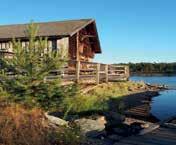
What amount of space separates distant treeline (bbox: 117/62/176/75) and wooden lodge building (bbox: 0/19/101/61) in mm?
88267

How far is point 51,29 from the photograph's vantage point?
104ft

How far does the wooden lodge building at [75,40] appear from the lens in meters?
28.3

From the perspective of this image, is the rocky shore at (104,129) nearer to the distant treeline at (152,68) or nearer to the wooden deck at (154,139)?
the wooden deck at (154,139)

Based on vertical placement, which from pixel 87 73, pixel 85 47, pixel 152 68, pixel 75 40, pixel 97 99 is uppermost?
pixel 75 40

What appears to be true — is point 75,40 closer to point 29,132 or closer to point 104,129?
point 104,129

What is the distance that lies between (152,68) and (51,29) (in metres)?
102

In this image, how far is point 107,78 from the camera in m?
28.8

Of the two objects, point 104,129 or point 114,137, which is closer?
point 114,137

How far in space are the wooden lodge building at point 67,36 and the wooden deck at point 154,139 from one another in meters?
15.5

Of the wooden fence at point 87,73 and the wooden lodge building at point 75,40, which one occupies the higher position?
the wooden lodge building at point 75,40

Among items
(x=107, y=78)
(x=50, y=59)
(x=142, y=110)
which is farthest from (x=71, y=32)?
(x=50, y=59)

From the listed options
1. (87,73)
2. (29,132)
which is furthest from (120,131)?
(87,73)

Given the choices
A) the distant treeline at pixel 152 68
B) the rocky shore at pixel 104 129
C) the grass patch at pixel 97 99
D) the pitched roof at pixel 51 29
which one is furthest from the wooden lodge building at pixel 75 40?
the distant treeline at pixel 152 68

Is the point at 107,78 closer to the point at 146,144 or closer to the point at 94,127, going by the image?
the point at 94,127
